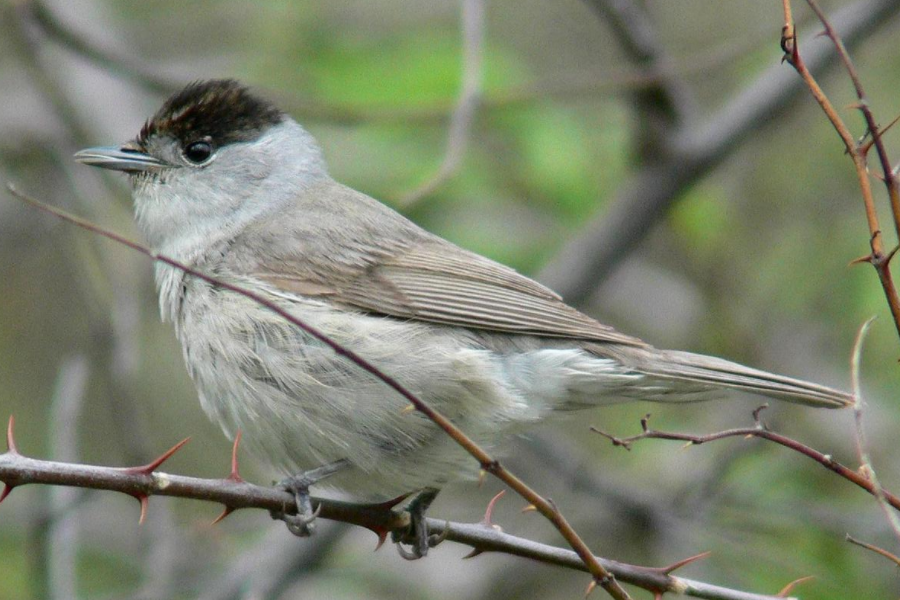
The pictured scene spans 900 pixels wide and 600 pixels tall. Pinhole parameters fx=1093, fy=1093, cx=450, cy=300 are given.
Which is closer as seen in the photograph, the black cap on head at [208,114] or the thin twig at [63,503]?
the thin twig at [63,503]

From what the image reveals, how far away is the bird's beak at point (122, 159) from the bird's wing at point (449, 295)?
2.81ft

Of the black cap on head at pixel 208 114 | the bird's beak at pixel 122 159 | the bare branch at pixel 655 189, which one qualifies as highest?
the bare branch at pixel 655 189

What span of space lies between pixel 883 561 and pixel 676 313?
2.17 meters

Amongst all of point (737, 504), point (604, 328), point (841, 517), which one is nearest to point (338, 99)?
point (604, 328)

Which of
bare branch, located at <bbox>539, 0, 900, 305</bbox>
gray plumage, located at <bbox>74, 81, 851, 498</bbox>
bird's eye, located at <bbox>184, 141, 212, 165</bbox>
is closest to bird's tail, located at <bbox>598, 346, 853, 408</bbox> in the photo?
gray plumage, located at <bbox>74, 81, 851, 498</bbox>

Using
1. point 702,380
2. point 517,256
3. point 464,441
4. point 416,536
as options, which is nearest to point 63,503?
point 416,536

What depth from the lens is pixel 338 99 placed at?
19.9ft

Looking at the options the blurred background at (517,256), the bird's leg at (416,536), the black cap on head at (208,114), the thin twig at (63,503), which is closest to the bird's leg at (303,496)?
the bird's leg at (416,536)

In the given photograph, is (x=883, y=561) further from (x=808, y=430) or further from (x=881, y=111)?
(x=881, y=111)

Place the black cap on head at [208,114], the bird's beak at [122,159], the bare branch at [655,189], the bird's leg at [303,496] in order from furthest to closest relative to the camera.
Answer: the bare branch at [655,189] → the black cap on head at [208,114] → the bird's beak at [122,159] → the bird's leg at [303,496]

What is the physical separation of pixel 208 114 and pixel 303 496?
82.2 inches

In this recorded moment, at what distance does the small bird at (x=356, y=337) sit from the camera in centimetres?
386

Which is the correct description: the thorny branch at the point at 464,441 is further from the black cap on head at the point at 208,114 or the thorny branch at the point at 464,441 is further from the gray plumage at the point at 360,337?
the black cap on head at the point at 208,114

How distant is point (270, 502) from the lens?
3.10 m
